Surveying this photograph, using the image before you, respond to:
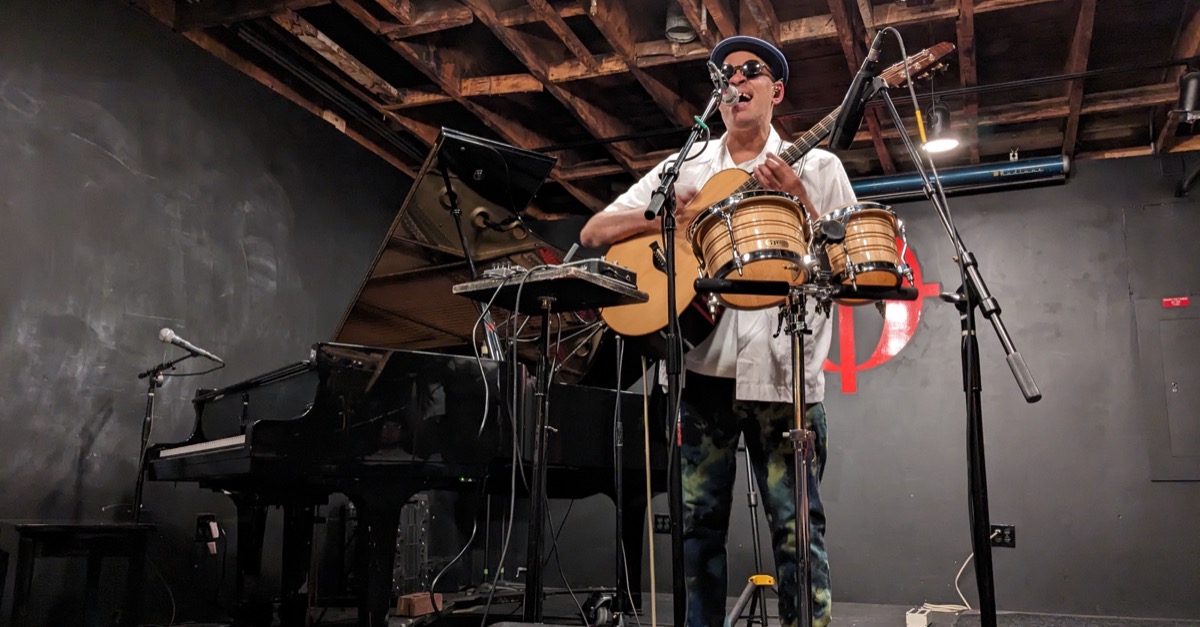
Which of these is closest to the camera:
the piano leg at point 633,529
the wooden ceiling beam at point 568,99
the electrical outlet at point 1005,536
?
the piano leg at point 633,529

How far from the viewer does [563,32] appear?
451 cm

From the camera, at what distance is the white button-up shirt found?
2.10 meters

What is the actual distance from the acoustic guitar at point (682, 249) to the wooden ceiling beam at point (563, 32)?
1.95 meters

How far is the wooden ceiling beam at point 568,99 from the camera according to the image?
14.2 feet

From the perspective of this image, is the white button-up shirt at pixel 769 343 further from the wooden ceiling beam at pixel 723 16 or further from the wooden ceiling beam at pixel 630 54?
the wooden ceiling beam at pixel 630 54

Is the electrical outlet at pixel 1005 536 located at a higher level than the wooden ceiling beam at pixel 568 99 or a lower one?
lower

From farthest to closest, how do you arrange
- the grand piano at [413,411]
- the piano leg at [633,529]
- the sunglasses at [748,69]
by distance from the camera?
the piano leg at [633,529] < the grand piano at [413,411] < the sunglasses at [748,69]

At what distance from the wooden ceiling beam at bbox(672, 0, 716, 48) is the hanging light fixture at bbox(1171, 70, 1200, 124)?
8.19ft

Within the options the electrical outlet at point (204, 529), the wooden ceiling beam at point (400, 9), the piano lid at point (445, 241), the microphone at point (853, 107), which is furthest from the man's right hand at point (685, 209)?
the electrical outlet at point (204, 529)

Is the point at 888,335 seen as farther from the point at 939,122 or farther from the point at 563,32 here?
the point at 563,32

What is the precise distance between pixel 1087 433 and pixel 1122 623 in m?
1.14

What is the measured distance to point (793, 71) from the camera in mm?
5137

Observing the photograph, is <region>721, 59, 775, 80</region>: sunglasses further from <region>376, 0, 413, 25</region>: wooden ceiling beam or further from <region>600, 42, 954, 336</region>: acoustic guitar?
<region>376, 0, 413, 25</region>: wooden ceiling beam

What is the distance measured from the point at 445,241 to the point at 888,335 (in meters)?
3.60
